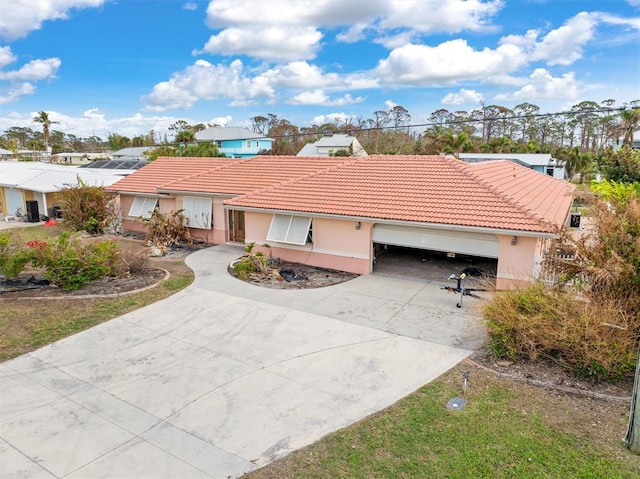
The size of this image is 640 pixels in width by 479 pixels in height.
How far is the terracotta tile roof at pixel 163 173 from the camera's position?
2428 centimetres

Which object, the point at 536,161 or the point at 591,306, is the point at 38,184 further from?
the point at 536,161

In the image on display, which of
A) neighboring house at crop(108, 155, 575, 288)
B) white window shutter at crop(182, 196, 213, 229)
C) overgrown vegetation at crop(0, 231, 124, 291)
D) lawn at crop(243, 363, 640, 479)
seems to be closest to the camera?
lawn at crop(243, 363, 640, 479)

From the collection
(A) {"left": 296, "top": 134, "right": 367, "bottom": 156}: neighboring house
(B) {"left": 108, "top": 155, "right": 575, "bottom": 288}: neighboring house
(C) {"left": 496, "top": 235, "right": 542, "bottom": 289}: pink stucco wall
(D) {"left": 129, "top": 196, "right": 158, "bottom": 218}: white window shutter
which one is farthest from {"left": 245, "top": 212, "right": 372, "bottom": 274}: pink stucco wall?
(A) {"left": 296, "top": 134, "right": 367, "bottom": 156}: neighboring house

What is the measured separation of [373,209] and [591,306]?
25.5 feet

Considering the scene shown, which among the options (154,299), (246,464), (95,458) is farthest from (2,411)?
(154,299)

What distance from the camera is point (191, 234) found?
72.4ft

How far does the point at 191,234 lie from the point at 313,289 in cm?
1027

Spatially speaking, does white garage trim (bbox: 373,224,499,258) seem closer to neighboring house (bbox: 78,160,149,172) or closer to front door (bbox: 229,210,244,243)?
front door (bbox: 229,210,244,243)

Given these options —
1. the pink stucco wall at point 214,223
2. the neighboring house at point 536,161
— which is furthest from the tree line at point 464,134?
the pink stucco wall at point 214,223

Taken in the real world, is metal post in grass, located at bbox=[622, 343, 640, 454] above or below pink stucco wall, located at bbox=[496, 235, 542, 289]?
below

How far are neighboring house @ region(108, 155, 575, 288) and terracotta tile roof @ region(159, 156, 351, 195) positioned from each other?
0.21 feet

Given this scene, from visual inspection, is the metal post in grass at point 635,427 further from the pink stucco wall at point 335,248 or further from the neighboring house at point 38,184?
the neighboring house at point 38,184

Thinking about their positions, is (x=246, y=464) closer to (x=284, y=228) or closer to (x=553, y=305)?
(x=553, y=305)

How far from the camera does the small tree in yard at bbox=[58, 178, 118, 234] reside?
A: 77.8 feet
